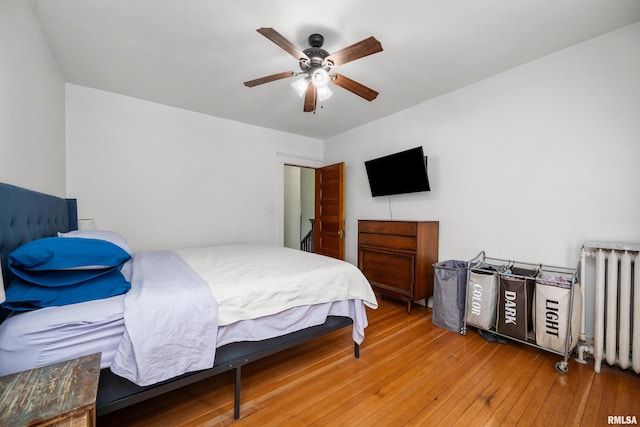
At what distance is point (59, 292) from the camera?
1164 millimetres

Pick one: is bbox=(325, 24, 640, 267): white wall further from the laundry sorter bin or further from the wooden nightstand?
the wooden nightstand

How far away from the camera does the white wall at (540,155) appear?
1919 mm

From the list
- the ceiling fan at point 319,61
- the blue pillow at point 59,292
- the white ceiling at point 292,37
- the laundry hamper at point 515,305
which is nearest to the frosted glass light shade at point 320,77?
the ceiling fan at point 319,61

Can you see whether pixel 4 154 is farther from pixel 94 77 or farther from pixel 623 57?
pixel 623 57

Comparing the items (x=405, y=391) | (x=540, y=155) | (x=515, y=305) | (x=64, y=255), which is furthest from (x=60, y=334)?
(x=540, y=155)

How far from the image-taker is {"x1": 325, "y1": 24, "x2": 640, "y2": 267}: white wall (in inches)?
75.5

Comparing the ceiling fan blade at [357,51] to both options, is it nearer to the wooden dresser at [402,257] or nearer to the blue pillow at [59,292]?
the wooden dresser at [402,257]

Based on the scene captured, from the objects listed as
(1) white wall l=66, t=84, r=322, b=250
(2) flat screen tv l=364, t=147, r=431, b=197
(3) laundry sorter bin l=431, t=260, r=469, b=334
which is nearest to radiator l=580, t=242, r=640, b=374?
(3) laundry sorter bin l=431, t=260, r=469, b=334

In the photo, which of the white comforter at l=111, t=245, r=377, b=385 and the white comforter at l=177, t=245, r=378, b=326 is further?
the white comforter at l=177, t=245, r=378, b=326

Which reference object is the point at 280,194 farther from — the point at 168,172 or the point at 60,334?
the point at 60,334

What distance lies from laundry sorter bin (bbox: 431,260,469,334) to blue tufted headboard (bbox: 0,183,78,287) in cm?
303

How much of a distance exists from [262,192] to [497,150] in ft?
10.0

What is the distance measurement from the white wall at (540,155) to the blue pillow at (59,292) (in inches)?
119

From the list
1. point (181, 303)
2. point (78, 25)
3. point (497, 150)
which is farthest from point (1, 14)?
point (497, 150)
